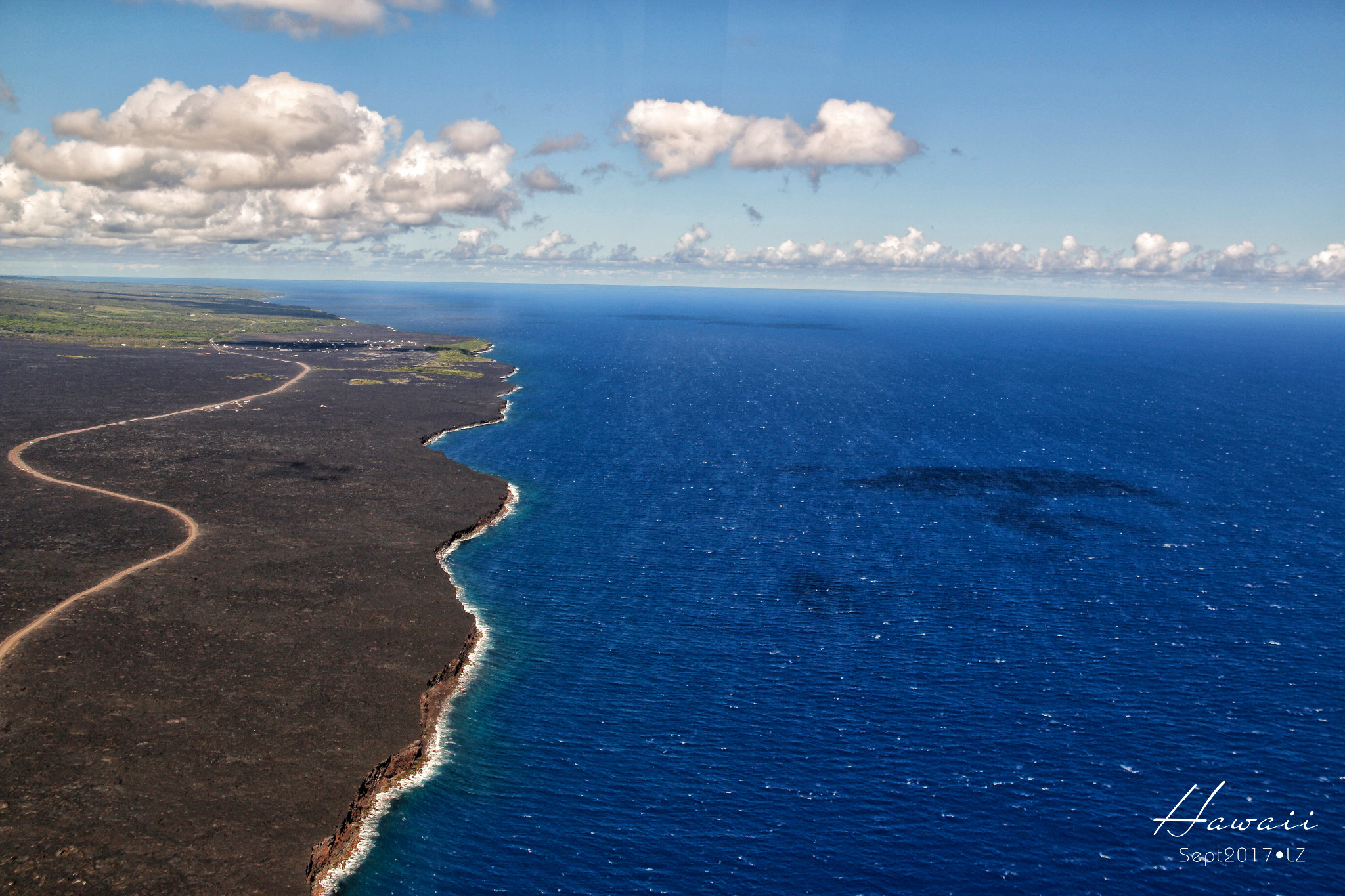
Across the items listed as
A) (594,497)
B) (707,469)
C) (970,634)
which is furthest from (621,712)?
(707,469)

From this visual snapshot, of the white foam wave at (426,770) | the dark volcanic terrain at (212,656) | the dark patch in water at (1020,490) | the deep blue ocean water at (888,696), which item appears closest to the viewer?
the white foam wave at (426,770)

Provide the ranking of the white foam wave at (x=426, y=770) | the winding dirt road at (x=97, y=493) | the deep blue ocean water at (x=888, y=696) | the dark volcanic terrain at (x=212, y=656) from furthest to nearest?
the winding dirt road at (x=97, y=493)
the deep blue ocean water at (x=888, y=696)
the dark volcanic terrain at (x=212, y=656)
the white foam wave at (x=426, y=770)

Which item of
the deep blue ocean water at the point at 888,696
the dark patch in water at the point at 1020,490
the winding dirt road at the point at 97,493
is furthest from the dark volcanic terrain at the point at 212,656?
the dark patch in water at the point at 1020,490

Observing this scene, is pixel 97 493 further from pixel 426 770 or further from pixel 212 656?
pixel 426 770

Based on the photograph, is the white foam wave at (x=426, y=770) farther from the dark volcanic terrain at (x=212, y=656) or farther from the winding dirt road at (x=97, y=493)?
the winding dirt road at (x=97, y=493)

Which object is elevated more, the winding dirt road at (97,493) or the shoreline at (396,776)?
the winding dirt road at (97,493)

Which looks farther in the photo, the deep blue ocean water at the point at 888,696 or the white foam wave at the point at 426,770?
the deep blue ocean water at the point at 888,696

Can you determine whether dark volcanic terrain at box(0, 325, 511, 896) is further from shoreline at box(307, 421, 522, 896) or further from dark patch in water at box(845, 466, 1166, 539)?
dark patch in water at box(845, 466, 1166, 539)
